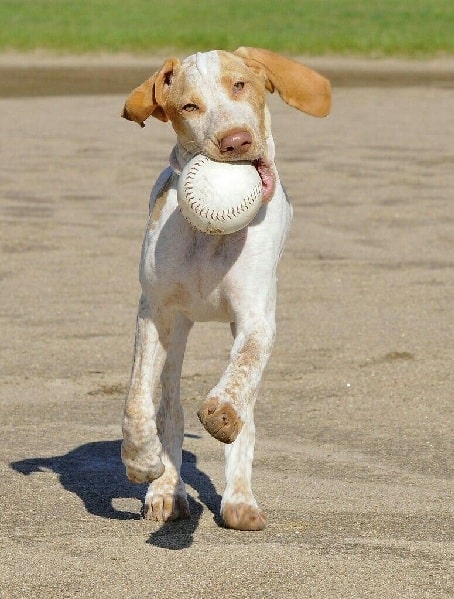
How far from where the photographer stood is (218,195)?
464 cm

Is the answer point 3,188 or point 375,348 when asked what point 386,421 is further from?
point 3,188

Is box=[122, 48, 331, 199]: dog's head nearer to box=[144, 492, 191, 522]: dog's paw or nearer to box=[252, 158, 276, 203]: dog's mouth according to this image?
box=[252, 158, 276, 203]: dog's mouth

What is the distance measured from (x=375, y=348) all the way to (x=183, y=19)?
102ft

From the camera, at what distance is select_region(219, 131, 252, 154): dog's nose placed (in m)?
4.64

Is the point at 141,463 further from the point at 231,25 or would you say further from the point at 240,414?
the point at 231,25

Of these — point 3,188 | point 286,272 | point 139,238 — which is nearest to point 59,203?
point 3,188

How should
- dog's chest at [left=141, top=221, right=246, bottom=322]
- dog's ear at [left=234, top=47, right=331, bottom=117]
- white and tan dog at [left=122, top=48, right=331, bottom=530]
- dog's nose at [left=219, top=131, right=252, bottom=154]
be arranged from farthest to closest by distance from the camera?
1. dog's ear at [left=234, top=47, right=331, bottom=117]
2. dog's chest at [left=141, top=221, right=246, bottom=322]
3. white and tan dog at [left=122, top=48, right=331, bottom=530]
4. dog's nose at [left=219, top=131, right=252, bottom=154]

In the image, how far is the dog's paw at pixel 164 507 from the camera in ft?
16.8

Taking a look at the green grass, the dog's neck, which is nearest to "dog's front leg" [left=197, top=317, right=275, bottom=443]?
the dog's neck

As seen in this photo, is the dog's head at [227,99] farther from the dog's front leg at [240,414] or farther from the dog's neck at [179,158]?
the dog's front leg at [240,414]

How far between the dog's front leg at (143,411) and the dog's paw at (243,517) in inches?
11.2

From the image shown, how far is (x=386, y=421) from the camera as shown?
664 cm

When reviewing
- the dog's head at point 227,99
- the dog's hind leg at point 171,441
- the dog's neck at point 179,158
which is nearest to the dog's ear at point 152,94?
the dog's head at point 227,99

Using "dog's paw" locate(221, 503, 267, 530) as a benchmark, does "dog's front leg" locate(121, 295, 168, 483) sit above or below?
above
